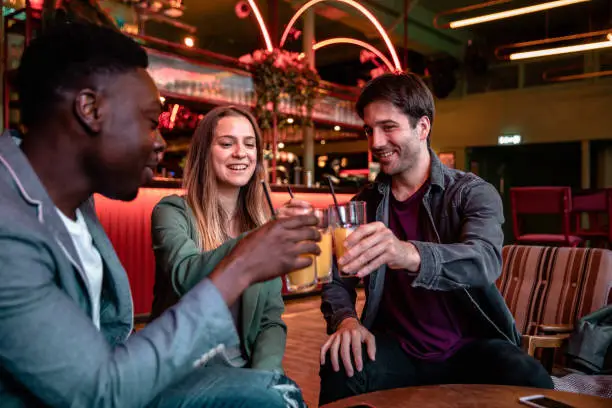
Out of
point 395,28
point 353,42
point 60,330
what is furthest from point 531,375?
point 395,28

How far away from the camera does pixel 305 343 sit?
429 cm

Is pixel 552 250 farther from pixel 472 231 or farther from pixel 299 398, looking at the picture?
pixel 299 398

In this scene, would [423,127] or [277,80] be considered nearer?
[423,127]

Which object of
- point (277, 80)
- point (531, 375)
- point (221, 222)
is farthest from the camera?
point (277, 80)

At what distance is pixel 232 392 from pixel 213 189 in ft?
4.20

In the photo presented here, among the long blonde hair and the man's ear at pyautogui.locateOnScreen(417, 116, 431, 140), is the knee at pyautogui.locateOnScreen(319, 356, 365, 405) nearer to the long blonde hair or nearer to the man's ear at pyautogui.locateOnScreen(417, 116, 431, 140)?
the long blonde hair

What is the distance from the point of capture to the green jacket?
1.55 m

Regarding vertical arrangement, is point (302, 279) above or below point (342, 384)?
above

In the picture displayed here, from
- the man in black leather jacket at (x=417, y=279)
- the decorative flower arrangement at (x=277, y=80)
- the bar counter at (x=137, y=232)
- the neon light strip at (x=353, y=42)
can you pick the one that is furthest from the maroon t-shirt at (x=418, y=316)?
the neon light strip at (x=353, y=42)

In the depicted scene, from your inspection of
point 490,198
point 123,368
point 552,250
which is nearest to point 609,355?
point 552,250

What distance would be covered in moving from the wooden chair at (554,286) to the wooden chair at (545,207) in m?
3.70

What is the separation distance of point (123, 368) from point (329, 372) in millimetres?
1067

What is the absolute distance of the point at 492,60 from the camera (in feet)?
41.2

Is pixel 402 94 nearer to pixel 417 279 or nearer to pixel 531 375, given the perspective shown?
pixel 417 279
